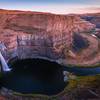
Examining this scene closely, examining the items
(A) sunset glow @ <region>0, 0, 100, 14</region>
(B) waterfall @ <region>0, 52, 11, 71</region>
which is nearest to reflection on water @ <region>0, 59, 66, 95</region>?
(B) waterfall @ <region>0, 52, 11, 71</region>

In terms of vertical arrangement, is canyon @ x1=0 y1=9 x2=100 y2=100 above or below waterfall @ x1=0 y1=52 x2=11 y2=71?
above

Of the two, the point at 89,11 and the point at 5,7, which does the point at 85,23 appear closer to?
the point at 89,11

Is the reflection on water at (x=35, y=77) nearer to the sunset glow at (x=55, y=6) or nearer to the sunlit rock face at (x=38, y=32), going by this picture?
the sunlit rock face at (x=38, y=32)

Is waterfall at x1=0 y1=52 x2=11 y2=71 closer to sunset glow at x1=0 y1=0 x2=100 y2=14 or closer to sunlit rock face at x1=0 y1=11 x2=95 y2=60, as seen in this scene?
sunlit rock face at x1=0 y1=11 x2=95 y2=60

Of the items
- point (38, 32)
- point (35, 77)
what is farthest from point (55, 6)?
point (35, 77)

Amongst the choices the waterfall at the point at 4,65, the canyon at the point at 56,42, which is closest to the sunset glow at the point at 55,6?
the canyon at the point at 56,42

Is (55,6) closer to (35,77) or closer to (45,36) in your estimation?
(45,36)

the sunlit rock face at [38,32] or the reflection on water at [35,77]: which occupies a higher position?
the sunlit rock face at [38,32]

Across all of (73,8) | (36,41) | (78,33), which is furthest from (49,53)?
(73,8)
